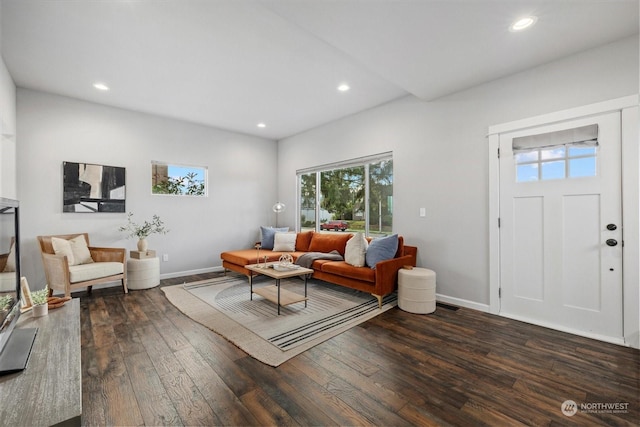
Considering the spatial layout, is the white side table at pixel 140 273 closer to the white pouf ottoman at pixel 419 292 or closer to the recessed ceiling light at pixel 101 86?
the recessed ceiling light at pixel 101 86

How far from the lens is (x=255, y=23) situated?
2.40 m

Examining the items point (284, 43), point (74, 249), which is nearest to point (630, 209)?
point (284, 43)

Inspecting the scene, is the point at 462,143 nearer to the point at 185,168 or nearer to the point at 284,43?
the point at 284,43

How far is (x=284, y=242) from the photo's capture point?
4973 millimetres

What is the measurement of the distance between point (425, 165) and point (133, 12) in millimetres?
3384

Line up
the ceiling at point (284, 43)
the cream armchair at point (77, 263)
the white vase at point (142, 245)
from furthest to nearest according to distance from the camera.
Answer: the white vase at point (142, 245) < the cream armchair at point (77, 263) < the ceiling at point (284, 43)

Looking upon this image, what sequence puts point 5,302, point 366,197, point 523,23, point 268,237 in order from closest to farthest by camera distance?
point 5,302 → point 523,23 → point 366,197 → point 268,237

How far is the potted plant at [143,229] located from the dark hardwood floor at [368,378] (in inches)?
64.2

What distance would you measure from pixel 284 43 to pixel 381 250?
8.14 ft

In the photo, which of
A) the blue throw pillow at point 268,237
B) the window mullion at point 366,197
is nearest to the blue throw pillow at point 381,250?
the window mullion at point 366,197

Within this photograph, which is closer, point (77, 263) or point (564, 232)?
point (564, 232)

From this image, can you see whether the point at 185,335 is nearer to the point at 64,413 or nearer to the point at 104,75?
the point at 64,413

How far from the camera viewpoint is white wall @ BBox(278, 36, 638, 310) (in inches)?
101

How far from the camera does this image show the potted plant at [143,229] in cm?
419
